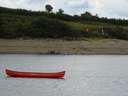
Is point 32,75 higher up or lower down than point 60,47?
higher up

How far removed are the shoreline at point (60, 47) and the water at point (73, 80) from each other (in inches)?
456

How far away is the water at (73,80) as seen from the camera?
76125 millimetres


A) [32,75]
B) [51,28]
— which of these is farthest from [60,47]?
[32,75]

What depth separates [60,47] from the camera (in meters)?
154

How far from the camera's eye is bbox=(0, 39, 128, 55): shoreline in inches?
5960

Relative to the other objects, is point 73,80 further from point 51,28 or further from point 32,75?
point 51,28

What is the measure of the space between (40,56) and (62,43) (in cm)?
1002

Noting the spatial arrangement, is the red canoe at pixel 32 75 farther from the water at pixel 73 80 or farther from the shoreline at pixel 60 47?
the shoreline at pixel 60 47

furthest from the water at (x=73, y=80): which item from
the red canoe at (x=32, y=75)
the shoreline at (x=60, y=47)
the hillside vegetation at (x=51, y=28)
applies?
the hillside vegetation at (x=51, y=28)

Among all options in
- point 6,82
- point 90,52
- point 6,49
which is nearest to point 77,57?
point 90,52

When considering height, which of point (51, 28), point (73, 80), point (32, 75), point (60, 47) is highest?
point (51, 28)

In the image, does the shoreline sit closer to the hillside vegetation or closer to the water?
the hillside vegetation

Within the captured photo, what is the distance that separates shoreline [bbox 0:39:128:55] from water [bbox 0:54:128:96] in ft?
38.0

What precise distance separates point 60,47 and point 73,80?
63.1 m
